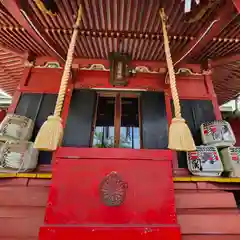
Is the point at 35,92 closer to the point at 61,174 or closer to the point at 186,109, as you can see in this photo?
the point at 61,174

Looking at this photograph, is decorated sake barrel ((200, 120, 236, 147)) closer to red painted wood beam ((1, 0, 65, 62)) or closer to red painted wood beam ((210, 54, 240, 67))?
red painted wood beam ((210, 54, 240, 67))

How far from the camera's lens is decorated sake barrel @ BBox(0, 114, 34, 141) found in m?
2.83

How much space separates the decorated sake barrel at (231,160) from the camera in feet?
8.70

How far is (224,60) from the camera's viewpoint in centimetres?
355

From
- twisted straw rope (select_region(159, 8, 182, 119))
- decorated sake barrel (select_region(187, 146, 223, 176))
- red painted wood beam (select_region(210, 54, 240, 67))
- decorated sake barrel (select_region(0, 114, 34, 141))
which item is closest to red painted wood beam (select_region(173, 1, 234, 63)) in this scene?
twisted straw rope (select_region(159, 8, 182, 119))

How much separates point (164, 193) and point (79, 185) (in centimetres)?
75

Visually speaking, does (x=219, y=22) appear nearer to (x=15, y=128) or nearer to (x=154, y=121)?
(x=154, y=121)

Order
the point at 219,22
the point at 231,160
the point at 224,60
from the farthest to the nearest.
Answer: the point at 224,60
the point at 231,160
the point at 219,22

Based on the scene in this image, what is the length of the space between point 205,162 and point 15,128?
2884 mm

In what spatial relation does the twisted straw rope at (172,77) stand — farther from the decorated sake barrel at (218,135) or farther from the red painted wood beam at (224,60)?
the red painted wood beam at (224,60)

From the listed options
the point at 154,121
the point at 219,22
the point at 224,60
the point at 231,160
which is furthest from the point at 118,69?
the point at 231,160

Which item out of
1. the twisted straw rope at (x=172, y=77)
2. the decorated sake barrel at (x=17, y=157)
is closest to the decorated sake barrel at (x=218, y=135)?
the twisted straw rope at (x=172, y=77)

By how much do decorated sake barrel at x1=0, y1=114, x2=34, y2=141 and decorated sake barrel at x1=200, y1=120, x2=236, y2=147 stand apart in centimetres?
283

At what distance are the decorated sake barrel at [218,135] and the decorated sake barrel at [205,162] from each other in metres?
0.12
